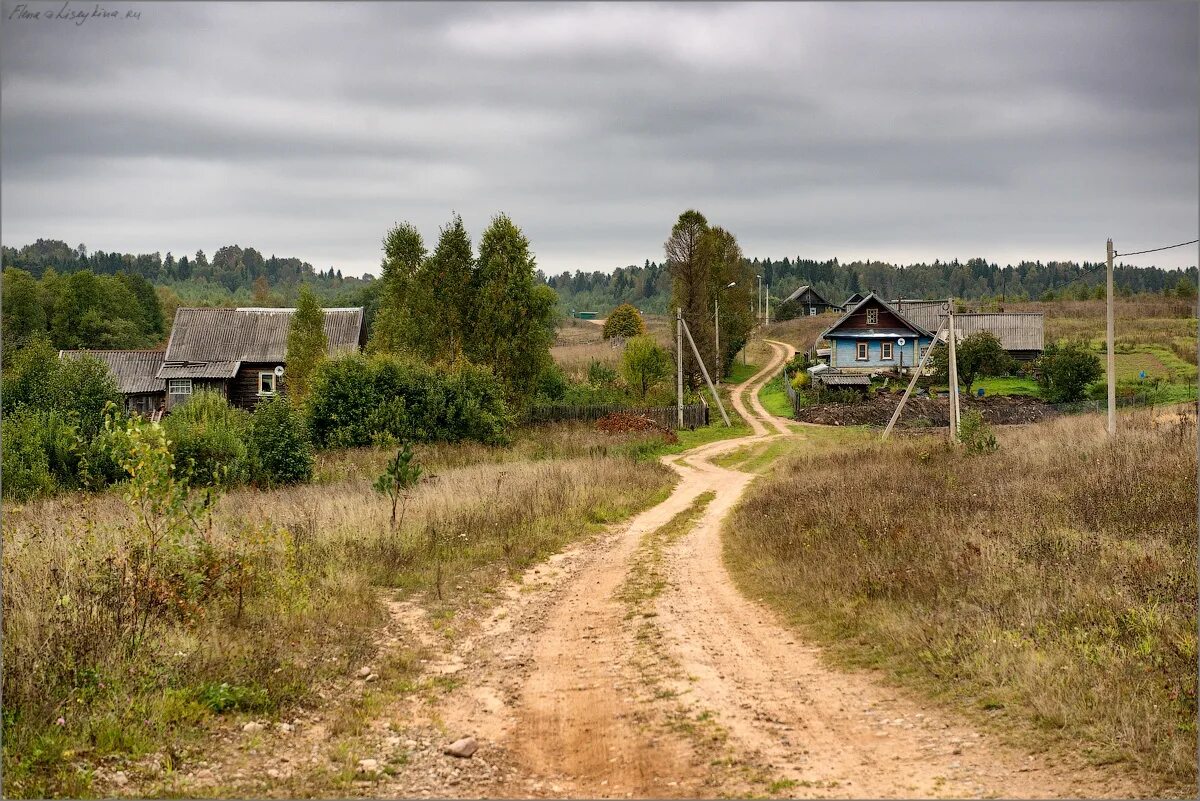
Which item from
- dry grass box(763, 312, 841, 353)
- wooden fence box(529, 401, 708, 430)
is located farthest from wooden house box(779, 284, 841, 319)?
wooden fence box(529, 401, 708, 430)

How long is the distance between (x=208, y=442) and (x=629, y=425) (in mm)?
19863

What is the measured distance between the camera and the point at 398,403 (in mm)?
34812

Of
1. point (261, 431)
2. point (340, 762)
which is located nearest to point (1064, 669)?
point (340, 762)

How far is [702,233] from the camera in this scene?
181 feet

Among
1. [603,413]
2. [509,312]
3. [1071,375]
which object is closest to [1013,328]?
[1071,375]

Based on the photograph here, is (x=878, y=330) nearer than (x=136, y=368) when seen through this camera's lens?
No

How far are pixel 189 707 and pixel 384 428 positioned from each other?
26780 mm

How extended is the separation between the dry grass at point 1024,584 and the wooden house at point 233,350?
41716 mm

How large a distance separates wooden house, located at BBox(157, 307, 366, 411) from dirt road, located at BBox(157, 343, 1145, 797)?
4515cm

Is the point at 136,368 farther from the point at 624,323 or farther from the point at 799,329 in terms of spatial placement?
the point at 799,329

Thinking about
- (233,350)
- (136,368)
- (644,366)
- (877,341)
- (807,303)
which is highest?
(807,303)

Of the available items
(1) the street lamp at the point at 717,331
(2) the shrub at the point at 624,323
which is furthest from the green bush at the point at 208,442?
(2) the shrub at the point at 624,323

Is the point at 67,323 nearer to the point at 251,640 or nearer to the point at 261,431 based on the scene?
the point at 261,431

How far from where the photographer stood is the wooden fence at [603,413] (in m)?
44.8
